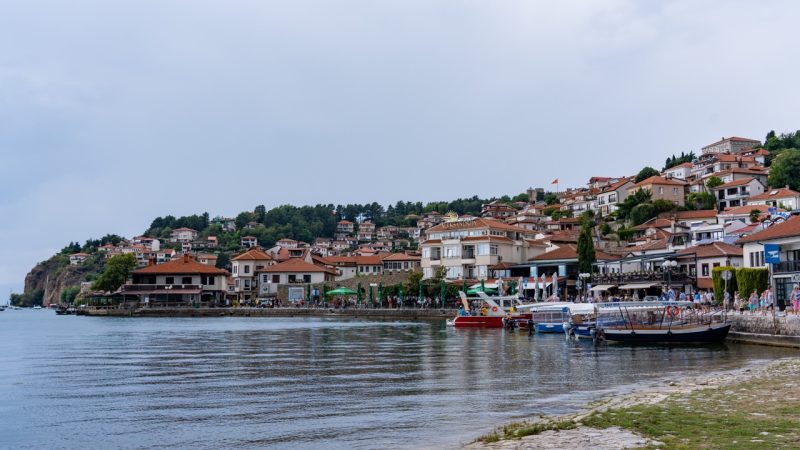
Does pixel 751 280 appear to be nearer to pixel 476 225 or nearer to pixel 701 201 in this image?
pixel 476 225

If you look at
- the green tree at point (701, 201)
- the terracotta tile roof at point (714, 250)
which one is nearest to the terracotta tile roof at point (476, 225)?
the terracotta tile roof at point (714, 250)

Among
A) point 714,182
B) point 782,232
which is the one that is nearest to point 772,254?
point 782,232

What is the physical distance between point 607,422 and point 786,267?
3518cm

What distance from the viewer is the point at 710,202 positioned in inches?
4013

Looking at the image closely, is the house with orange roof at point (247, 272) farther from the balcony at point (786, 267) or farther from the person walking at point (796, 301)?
the person walking at point (796, 301)

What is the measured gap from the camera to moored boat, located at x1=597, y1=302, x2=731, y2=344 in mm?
36938

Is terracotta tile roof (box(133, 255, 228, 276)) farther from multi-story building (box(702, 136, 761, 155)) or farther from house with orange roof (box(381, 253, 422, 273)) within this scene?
multi-story building (box(702, 136, 761, 155))

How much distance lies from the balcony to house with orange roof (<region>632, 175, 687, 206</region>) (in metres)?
64.7

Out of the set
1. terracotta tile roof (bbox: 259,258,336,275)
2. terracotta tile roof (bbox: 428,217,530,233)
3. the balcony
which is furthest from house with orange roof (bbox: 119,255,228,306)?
the balcony

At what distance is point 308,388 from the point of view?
880 inches

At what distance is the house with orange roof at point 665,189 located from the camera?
352 ft

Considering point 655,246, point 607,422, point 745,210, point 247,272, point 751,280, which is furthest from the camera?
point 247,272

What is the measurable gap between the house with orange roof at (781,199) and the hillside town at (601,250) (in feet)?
0.55

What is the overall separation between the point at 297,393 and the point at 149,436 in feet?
20.6
